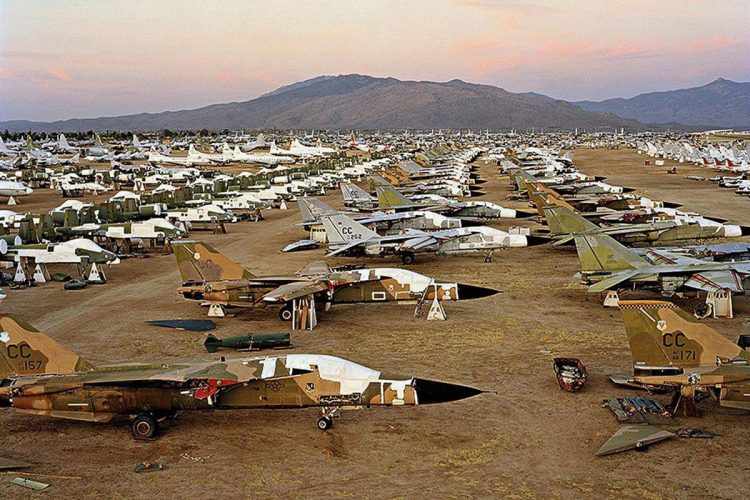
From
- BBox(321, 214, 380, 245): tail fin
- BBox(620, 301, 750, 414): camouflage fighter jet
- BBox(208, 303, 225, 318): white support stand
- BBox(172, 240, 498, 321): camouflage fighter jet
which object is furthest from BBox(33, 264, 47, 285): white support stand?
BBox(620, 301, 750, 414): camouflage fighter jet

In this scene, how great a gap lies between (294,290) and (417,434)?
1175cm

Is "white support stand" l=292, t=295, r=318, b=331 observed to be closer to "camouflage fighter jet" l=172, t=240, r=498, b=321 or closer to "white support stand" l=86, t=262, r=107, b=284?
"camouflage fighter jet" l=172, t=240, r=498, b=321

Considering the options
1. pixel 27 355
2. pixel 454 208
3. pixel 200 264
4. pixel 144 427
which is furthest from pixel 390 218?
pixel 144 427

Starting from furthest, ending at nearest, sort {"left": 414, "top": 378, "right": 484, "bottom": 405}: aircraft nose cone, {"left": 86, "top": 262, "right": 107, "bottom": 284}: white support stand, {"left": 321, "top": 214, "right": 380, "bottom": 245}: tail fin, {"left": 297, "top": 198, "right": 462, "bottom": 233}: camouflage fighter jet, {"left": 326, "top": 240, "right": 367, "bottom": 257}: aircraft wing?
{"left": 297, "top": 198, "right": 462, "bottom": 233}: camouflage fighter jet < {"left": 321, "top": 214, "right": 380, "bottom": 245}: tail fin < {"left": 326, "top": 240, "right": 367, "bottom": 257}: aircraft wing < {"left": 86, "top": 262, "right": 107, "bottom": 284}: white support stand < {"left": 414, "top": 378, "right": 484, "bottom": 405}: aircraft nose cone

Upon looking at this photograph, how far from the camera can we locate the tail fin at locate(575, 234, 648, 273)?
100 feet

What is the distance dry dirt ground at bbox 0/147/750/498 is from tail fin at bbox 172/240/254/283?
7.07ft

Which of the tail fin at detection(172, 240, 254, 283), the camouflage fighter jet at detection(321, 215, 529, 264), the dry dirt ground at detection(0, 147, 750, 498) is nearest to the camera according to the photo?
the dry dirt ground at detection(0, 147, 750, 498)

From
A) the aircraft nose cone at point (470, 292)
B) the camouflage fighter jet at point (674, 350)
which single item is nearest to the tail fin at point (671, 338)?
the camouflage fighter jet at point (674, 350)

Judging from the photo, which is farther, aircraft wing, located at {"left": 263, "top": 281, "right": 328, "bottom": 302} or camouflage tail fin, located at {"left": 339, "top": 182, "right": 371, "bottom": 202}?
camouflage tail fin, located at {"left": 339, "top": 182, "right": 371, "bottom": 202}

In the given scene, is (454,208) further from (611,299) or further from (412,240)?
(611,299)

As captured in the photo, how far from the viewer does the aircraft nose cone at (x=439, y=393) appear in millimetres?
17531

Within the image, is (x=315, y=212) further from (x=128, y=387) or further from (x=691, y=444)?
(x=691, y=444)

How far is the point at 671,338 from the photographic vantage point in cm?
1812

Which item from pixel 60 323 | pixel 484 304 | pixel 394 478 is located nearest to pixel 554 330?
pixel 484 304
